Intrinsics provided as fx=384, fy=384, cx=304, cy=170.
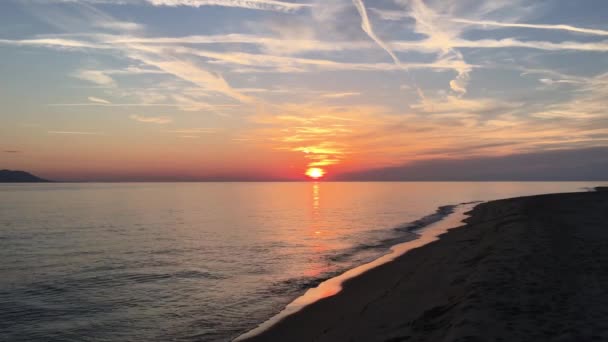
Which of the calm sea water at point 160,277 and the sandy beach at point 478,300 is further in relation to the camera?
the calm sea water at point 160,277

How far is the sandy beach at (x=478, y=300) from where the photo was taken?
8.98 m

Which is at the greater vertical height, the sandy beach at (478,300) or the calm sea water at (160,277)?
the sandy beach at (478,300)

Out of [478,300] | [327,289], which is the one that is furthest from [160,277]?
[478,300]

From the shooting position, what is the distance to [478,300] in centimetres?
1105

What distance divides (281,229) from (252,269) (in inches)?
833

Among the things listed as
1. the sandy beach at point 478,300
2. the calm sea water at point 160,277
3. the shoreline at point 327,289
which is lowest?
the calm sea water at point 160,277

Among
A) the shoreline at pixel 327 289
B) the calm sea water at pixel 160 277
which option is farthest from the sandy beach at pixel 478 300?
the calm sea water at pixel 160 277

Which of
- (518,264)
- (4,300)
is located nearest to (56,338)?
(4,300)

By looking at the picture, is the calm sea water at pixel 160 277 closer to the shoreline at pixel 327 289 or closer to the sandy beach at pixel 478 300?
the shoreline at pixel 327 289

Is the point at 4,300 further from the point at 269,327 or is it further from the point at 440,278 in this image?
the point at 440,278

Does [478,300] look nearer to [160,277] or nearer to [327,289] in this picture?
[327,289]

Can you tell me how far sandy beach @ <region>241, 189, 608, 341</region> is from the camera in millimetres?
8984

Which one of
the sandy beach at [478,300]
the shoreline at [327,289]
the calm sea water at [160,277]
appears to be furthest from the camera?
the calm sea water at [160,277]

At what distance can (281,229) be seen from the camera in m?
43.9
